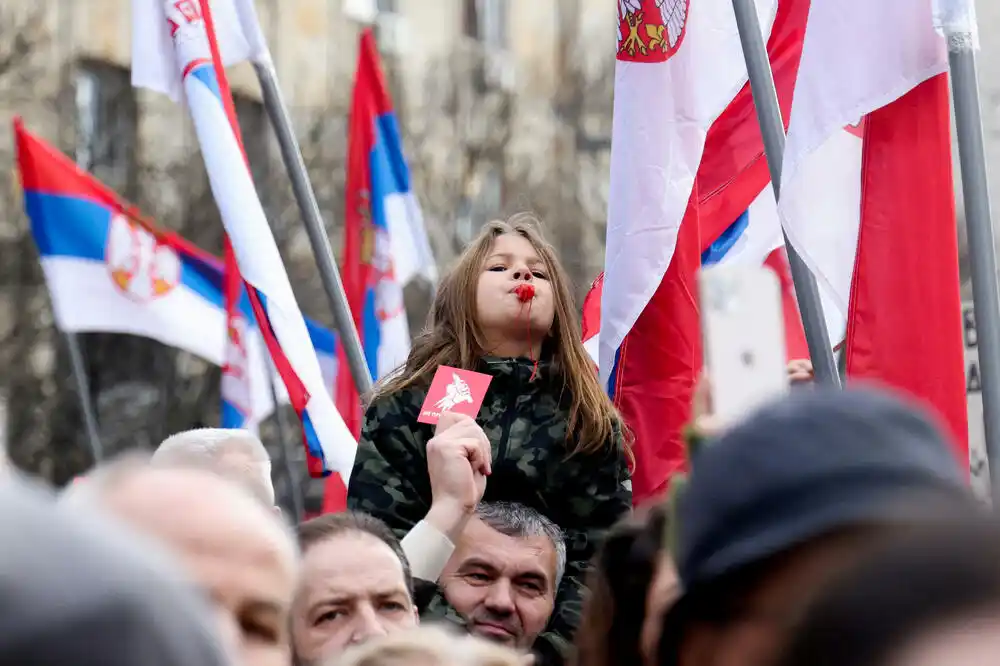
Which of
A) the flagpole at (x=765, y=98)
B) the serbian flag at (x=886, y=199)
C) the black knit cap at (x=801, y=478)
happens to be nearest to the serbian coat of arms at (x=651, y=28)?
the flagpole at (x=765, y=98)

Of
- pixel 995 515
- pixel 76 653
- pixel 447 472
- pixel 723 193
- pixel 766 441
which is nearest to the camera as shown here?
pixel 76 653

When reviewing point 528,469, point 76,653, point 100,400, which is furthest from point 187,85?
point 100,400

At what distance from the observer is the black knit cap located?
4.81ft

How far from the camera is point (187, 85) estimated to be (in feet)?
21.6

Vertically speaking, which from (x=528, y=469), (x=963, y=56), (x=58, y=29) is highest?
(x=58, y=29)

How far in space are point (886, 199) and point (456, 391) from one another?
1075mm

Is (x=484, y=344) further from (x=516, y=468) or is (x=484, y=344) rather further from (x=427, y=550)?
(x=427, y=550)

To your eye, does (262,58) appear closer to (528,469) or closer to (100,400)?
(528,469)

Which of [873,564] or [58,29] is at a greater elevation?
[58,29]

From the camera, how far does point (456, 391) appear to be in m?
4.13

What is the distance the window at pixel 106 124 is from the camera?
23.5 m

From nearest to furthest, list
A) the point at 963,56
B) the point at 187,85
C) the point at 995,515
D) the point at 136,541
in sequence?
the point at 136,541, the point at 995,515, the point at 963,56, the point at 187,85

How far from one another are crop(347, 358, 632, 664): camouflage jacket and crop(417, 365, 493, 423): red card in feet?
0.49

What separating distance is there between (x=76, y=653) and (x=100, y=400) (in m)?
21.7
